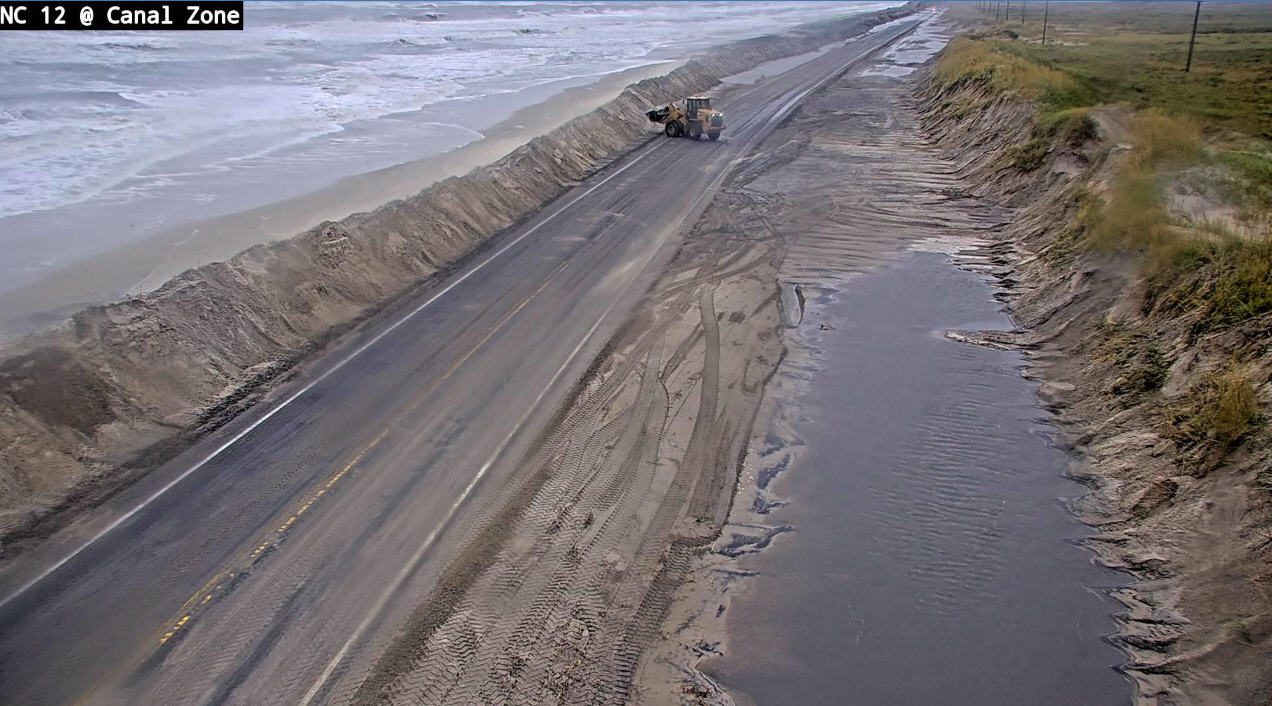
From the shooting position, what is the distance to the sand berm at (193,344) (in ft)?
43.5

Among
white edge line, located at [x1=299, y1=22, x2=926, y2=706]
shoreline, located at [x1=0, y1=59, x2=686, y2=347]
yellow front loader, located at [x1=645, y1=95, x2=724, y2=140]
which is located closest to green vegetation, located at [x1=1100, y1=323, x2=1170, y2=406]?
white edge line, located at [x1=299, y1=22, x2=926, y2=706]

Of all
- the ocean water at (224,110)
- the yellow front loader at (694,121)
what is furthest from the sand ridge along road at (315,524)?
the yellow front loader at (694,121)

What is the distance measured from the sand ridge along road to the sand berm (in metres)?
0.77

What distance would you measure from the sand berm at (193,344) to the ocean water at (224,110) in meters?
4.92

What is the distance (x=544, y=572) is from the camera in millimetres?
11219

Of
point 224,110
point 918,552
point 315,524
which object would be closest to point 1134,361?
point 918,552

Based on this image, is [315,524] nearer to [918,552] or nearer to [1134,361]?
[918,552]

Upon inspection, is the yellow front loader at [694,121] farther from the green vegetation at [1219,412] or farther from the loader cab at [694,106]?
the green vegetation at [1219,412]

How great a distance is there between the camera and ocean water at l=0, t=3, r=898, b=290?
25188mm

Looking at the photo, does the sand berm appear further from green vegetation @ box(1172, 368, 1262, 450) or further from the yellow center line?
green vegetation @ box(1172, 368, 1262, 450)

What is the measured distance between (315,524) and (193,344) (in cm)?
658

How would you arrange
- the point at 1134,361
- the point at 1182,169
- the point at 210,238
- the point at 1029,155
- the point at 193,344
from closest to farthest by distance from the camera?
1. the point at 1134,361
2. the point at 193,344
3. the point at 1182,169
4. the point at 210,238
5. the point at 1029,155

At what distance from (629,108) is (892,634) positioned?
119ft

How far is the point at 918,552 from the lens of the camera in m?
12.0
